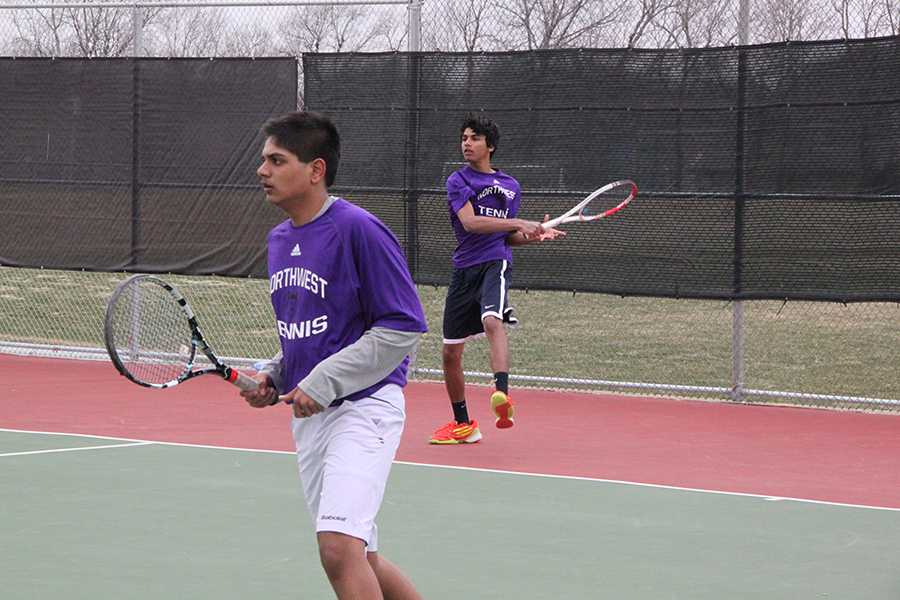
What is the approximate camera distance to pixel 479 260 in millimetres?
8922

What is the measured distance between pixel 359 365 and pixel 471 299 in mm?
4835

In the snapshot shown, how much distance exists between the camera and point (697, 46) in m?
10.5

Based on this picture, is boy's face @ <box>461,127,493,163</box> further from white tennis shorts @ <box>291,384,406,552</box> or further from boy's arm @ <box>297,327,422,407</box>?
boy's arm @ <box>297,327,422,407</box>

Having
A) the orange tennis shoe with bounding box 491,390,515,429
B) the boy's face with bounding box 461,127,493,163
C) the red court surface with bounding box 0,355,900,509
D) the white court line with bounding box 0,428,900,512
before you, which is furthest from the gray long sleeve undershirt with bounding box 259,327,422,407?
the boy's face with bounding box 461,127,493,163

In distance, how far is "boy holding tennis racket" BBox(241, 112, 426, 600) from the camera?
4062 millimetres

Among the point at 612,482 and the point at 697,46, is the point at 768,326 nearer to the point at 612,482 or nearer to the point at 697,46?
the point at 697,46

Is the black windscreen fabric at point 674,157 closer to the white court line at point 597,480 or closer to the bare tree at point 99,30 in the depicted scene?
the bare tree at point 99,30

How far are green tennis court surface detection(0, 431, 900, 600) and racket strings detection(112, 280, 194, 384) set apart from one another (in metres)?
0.71

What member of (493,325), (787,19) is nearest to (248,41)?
(787,19)

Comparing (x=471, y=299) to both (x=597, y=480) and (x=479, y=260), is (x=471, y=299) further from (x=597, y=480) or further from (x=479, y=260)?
(x=597, y=480)

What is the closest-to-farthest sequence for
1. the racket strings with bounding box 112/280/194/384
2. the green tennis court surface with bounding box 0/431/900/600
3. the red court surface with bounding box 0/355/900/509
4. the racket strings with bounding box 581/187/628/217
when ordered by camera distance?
the racket strings with bounding box 112/280/194/384 < the green tennis court surface with bounding box 0/431/900/600 < the red court surface with bounding box 0/355/900/509 < the racket strings with bounding box 581/187/628/217

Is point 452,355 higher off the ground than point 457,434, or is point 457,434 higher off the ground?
point 452,355

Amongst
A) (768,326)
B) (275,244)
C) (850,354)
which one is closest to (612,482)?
(275,244)

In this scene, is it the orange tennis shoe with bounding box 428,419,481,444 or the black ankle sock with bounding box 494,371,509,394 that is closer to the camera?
the black ankle sock with bounding box 494,371,509,394
